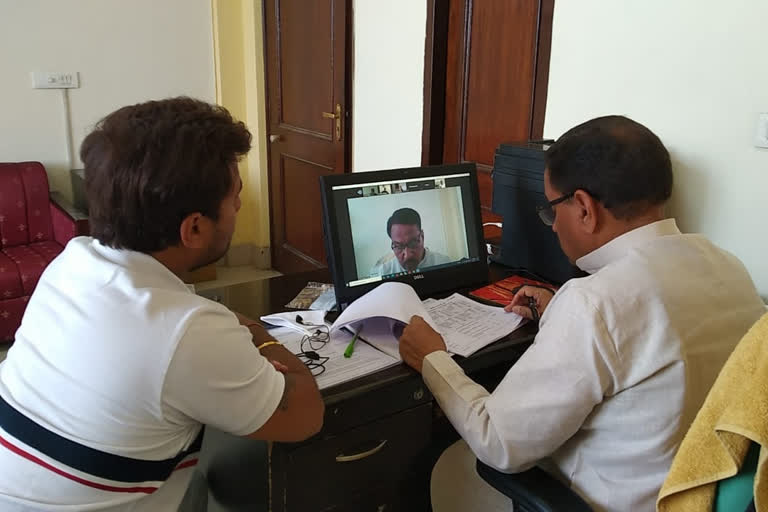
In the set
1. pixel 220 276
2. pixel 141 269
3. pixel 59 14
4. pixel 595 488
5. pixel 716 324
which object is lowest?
pixel 220 276

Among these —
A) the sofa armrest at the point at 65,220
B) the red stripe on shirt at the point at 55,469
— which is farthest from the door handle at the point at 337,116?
the red stripe on shirt at the point at 55,469

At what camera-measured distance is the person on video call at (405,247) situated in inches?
61.8

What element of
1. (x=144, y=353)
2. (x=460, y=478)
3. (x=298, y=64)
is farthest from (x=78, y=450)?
(x=298, y=64)

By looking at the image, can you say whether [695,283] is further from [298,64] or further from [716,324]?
[298,64]

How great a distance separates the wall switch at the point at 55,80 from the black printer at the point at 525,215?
2.82 m

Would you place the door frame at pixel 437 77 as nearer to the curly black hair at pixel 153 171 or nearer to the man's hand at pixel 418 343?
the man's hand at pixel 418 343

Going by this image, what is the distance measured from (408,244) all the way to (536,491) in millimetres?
708

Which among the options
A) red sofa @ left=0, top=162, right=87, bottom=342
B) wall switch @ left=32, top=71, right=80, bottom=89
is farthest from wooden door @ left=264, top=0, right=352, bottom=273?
red sofa @ left=0, top=162, right=87, bottom=342

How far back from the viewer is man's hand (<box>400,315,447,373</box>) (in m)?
1.26

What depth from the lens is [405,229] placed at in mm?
1596

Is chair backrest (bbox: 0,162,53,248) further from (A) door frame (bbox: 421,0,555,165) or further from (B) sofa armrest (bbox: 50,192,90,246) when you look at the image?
(A) door frame (bbox: 421,0,555,165)

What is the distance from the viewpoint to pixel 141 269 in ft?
3.05

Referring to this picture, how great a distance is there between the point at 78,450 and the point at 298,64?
3000mm

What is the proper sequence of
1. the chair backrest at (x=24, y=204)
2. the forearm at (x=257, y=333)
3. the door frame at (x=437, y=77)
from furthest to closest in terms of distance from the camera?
the chair backrest at (x=24, y=204) < the door frame at (x=437, y=77) < the forearm at (x=257, y=333)
